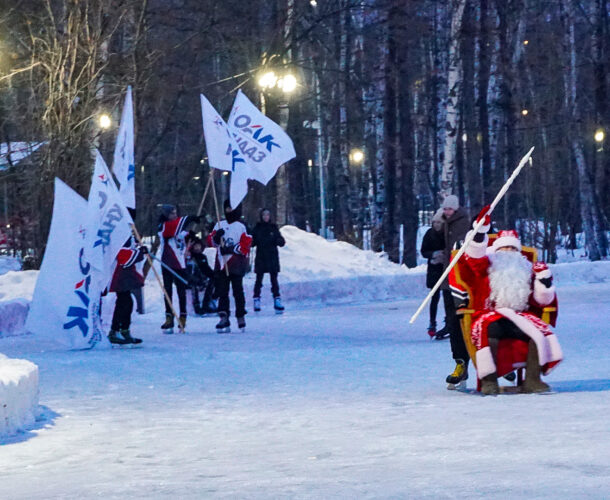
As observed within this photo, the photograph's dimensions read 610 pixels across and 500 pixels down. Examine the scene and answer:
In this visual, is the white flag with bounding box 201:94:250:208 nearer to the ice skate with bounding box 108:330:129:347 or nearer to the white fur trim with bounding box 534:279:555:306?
the ice skate with bounding box 108:330:129:347

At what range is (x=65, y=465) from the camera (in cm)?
783

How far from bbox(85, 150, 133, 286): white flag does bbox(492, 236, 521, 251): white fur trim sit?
20.2 feet

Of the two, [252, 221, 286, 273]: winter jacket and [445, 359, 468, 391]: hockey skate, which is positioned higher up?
[252, 221, 286, 273]: winter jacket

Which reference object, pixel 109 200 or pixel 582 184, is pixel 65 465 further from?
pixel 582 184

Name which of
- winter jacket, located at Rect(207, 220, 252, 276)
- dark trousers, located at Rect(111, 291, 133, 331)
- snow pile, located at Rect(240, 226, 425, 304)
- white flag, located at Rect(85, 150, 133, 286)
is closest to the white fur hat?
white flag, located at Rect(85, 150, 133, 286)

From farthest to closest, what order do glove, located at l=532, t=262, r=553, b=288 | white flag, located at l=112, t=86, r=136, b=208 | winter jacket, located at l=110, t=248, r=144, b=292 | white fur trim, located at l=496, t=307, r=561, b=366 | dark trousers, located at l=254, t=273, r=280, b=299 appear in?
dark trousers, located at l=254, t=273, r=280, b=299, white flag, located at l=112, t=86, r=136, b=208, winter jacket, located at l=110, t=248, r=144, b=292, glove, located at l=532, t=262, r=553, b=288, white fur trim, located at l=496, t=307, r=561, b=366

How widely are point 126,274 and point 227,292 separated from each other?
272 centimetres

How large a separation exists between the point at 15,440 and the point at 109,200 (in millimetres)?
7225

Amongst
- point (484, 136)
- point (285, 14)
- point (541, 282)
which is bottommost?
point (541, 282)

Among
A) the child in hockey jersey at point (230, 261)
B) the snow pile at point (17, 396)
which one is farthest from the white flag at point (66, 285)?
the snow pile at point (17, 396)

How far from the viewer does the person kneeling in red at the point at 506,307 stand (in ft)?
33.8

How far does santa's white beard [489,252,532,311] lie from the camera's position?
34.1ft

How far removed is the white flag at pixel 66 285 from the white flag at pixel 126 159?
1.30 metres

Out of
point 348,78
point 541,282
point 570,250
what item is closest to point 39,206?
point 348,78
